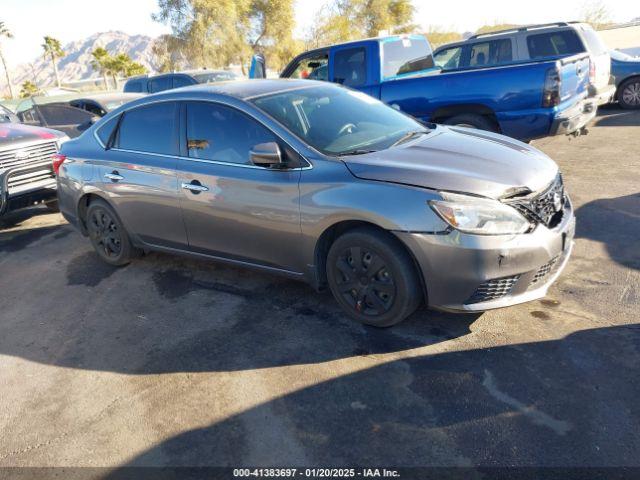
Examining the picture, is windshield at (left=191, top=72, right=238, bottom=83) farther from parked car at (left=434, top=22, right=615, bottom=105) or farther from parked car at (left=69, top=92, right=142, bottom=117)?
parked car at (left=434, top=22, right=615, bottom=105)

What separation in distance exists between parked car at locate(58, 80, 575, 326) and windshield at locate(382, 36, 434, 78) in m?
3.45

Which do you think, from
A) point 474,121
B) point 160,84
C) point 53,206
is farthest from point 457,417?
point 160,84

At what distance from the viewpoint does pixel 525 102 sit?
20.8 feet

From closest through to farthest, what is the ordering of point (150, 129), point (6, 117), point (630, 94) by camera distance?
point (150, 129) → point (6, 117) → point (630, 94)

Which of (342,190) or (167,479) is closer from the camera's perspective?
(167,479)

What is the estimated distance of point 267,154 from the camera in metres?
3.64

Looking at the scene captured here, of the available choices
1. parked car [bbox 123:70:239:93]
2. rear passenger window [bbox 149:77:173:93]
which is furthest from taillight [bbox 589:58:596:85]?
rear passenger window [bbox 149:77:173:93]

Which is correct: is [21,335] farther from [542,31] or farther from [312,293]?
[542,31]

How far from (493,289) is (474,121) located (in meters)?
4.10

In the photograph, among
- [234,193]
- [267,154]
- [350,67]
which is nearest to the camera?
[267,154]

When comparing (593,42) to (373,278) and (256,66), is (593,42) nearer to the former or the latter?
(256,66)

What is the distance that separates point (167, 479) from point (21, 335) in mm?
2371

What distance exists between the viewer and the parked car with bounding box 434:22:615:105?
8.83 m

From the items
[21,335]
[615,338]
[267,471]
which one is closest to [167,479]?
[267,471]
